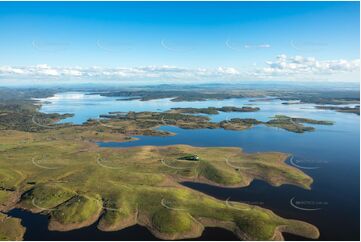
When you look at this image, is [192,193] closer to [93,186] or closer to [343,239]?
[93,186]

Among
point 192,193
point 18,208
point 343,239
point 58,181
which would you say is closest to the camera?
point 343,239

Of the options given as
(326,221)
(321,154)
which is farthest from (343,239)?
(321,154)

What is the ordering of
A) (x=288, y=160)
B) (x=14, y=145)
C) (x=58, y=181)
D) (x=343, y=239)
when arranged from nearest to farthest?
(x=343, y=239) → (x=58, y=181) → (x=288, y=160) → (x=14, y=145)
